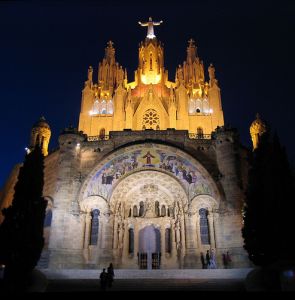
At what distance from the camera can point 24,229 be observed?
16.3 meters

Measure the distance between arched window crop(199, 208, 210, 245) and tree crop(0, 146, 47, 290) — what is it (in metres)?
12.5

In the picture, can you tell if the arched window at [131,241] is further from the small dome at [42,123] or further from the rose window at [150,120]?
the rose window at [150,120]

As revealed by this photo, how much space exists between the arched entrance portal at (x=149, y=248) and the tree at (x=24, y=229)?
34.7 ft

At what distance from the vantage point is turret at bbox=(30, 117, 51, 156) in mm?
29234

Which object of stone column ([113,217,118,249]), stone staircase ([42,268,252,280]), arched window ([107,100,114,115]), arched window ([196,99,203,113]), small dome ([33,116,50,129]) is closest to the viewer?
Answer: stone staircase ([42,268,252,280])

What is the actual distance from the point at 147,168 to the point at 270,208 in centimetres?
1190

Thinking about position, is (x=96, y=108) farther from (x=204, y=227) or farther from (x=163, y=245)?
(x=204, y=227)

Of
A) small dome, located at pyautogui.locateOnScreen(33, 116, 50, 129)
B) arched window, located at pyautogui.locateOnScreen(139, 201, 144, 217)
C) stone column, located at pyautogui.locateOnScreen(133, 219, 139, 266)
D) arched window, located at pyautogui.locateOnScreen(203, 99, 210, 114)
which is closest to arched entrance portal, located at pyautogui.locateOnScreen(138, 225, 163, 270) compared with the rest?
stone column, located at pyautogui.locateOnScreen(133, 219, 139, 266)

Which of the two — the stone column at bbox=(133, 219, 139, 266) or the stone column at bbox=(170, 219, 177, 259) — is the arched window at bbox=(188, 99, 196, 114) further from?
the stone column at bbox=(133, 219, 139, 266)

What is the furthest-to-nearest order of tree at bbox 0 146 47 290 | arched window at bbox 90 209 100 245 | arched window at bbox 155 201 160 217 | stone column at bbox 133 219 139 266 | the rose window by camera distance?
the rose window < arched window at bbox 155 201 160 217 < stone column at bbox 133 219 139 266 < arched window at bbox 90 209 100 245 < tree at bbox 0 146 47 290

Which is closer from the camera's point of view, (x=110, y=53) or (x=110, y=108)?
(x=110, y=108)

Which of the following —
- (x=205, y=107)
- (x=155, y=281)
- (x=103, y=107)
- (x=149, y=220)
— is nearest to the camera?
(x=155, y=281)

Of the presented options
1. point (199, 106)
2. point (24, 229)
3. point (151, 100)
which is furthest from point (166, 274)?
point (199, 106)

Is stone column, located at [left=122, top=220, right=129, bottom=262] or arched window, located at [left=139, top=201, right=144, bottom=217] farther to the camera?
arched window, located at [left=139, top=201, right=144, bottom=217]
